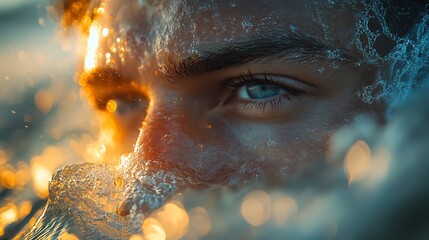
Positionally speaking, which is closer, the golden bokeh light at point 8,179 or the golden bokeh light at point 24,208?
the golden bokeh light at point 24,208

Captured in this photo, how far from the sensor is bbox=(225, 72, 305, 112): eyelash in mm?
1431

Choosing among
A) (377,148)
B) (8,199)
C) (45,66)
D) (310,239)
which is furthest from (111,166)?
(45,66)

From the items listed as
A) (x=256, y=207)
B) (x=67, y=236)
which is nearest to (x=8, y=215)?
(x=67, y=236)

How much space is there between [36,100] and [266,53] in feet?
6.93

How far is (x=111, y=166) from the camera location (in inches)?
64.7

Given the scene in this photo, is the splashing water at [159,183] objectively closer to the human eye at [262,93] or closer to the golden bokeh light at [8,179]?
the human eye at [262,93]

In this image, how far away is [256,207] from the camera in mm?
1400

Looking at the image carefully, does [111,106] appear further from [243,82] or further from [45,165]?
[45,165]

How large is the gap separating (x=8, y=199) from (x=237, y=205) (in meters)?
1.59

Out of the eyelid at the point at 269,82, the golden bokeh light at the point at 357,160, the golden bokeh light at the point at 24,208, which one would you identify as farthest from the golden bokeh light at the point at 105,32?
the golden bokeh light at the point at 24,208

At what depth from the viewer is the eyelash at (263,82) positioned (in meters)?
1.43

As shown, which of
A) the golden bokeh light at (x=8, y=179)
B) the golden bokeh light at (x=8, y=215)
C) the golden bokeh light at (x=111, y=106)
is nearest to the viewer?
the golden bokeh light at (x=111, y=106)

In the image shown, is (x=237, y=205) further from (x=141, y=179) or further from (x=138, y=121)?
(x=138, y=121)

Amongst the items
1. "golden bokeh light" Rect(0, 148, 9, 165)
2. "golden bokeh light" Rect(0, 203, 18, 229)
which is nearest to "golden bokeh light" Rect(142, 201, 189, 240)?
"golden bokeh light" Rect(0, 203, 18, 229)
